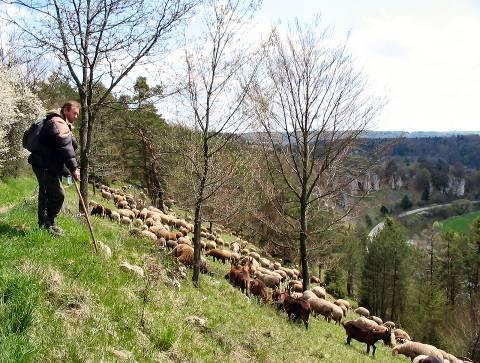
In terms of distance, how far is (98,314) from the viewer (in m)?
5.13

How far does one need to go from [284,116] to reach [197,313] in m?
8.78

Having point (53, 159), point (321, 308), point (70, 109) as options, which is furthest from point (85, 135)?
point (321, 308)

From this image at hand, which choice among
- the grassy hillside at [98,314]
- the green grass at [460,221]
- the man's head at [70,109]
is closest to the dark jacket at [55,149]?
the man's head at [70,109]

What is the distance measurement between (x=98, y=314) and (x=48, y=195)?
3.25 meters

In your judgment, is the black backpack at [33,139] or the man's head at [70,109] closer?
the black backpack at [33,139]

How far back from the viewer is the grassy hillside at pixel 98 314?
4.12m

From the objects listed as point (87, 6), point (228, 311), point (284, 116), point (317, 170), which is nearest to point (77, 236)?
point (228, 311)

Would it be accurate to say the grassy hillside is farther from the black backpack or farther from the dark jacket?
the black backpack

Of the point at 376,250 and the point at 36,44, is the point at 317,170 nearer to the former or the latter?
the point at 36,44

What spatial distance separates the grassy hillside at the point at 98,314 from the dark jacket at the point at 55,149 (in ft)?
3.66

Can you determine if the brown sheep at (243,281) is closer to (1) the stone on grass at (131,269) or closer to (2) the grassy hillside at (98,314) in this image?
(2) the grassy hillside at (98,314)

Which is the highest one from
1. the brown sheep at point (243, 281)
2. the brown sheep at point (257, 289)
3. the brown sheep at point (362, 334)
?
the brown sheep at point (243, 281)

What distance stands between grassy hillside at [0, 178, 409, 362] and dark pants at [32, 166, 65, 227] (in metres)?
0.36

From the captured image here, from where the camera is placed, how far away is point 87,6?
11.0 metres
